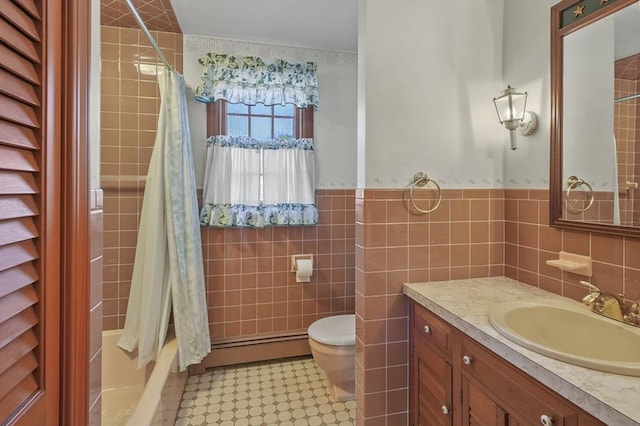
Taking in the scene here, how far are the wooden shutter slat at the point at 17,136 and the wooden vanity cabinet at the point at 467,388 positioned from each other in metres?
1.41

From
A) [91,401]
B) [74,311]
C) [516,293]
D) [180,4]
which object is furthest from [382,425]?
[180,4]

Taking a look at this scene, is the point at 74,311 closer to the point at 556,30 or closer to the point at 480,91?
the point at 480,91

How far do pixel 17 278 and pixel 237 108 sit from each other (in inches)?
80.8

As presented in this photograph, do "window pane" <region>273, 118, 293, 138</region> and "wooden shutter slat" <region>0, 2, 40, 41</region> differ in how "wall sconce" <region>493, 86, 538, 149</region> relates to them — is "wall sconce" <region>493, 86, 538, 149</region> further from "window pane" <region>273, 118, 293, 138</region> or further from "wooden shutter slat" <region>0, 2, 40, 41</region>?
"wooden shutter slat" <region>0, 2, 40, 41</region>

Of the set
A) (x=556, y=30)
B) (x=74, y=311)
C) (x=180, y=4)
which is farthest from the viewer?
(x=180, y=4)

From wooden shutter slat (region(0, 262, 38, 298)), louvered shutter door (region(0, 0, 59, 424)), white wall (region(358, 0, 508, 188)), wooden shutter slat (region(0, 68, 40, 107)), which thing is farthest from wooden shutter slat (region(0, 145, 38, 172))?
white wall (region(358, 0, 508, 188))

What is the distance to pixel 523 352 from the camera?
0.91 metres

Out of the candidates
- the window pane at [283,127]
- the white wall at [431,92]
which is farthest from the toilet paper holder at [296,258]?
the white wall at [431,92]

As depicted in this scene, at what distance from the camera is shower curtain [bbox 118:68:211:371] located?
1.92 meters

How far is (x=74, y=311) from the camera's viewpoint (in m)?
0.82

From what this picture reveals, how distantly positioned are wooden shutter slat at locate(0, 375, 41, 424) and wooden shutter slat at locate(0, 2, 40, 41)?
2.50 feet

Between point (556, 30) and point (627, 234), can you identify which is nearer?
point (627, 234)

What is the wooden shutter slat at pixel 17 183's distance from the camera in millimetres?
625

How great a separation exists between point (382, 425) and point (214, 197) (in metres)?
1.82
